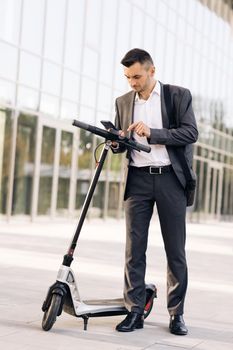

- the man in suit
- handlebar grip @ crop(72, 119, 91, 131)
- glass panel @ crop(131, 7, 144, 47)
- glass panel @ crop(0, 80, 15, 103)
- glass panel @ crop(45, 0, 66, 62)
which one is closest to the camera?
handlebar grip @ crop(72, 119, 91, 131)

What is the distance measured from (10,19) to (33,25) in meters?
1.04

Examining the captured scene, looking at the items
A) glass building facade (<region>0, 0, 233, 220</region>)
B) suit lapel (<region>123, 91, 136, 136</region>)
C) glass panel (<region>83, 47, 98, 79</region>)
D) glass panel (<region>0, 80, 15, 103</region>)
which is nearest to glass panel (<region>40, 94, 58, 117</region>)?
glass building facade (<region>0, 0, 233, 220</region>)

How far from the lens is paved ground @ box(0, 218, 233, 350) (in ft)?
14.9

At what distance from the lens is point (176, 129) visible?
4996 millimetres

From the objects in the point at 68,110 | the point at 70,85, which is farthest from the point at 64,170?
the point at 70,85

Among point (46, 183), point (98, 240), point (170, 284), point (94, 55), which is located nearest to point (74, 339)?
point (170, 284)

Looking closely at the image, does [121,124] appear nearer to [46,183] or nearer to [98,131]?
[98,131]

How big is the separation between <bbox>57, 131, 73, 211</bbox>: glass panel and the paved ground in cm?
699

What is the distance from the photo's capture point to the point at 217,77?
33.6 meters

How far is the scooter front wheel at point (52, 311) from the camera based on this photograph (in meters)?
4.63

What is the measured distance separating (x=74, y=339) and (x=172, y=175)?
127 centimetres

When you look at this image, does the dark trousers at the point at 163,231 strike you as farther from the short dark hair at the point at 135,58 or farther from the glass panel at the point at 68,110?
the glass panel at the point at 68,110

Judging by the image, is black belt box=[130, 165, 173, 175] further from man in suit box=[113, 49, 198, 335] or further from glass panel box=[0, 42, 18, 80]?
glass panel box=[0, 42, 18, 80]

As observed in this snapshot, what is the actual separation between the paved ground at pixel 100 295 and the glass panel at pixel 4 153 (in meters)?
4.20
